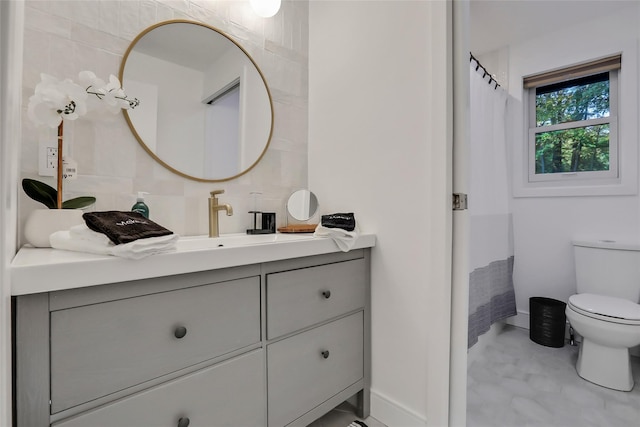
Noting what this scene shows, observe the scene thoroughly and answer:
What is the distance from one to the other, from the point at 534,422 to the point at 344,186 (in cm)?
148

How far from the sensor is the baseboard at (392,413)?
4.38ft

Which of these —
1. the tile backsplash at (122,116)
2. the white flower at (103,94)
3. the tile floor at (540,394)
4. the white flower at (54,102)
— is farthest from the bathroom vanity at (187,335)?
the tile floor at (540,394)

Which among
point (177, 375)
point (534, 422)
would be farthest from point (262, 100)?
point (534, 422)

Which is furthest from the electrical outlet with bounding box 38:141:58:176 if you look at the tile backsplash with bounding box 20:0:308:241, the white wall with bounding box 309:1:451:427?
the white wall with bounding box 309:1:451:427

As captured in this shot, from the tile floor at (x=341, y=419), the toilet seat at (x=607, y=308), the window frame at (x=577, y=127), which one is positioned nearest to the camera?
the tile floor at (x=341, y=419)

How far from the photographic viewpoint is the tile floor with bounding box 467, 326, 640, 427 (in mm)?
1490

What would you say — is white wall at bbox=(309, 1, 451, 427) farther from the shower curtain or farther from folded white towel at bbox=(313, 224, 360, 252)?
the shower curtain

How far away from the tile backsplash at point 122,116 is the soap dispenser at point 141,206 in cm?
7

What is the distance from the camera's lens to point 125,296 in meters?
0.80

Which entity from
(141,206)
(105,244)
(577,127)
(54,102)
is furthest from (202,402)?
(577,127)

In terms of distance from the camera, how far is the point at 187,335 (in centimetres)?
90

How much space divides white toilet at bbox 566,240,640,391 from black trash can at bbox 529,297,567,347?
0.22 meters

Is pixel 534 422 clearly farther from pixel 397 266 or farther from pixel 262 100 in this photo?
pixel 262 100

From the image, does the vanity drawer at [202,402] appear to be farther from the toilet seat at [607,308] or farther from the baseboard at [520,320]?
the baseboard at [520,320]
